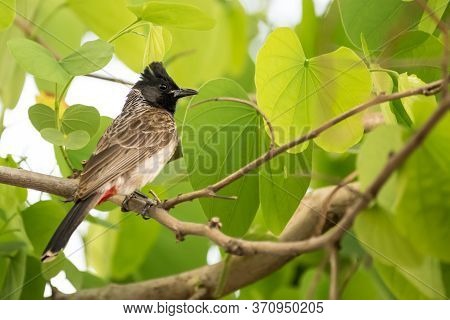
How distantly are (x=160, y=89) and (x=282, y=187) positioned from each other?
3.04ft

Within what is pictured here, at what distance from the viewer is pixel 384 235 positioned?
1.28 meters

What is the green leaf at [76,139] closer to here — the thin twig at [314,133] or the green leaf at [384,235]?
the thin twig at [314,133]

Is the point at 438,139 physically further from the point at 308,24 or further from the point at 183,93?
the point at 183,93

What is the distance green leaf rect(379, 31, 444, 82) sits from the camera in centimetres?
182

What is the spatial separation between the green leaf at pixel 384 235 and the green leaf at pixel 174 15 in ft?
2.26

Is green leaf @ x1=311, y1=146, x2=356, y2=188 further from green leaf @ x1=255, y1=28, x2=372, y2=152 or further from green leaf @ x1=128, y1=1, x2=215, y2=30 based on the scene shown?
green leaf @ x1=128, y1=1, x2=215, y2=30

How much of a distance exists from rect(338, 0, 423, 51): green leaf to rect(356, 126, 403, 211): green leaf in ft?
2.27

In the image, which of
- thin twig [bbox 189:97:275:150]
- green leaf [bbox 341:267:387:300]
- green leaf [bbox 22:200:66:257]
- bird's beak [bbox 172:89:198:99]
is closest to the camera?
thin twig [bbox 189:97:275:150]

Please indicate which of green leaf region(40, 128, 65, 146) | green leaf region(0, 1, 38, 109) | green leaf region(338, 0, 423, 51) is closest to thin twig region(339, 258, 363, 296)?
green leaf region(338, 0, 423, 51)

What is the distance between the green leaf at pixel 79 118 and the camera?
6.09ft

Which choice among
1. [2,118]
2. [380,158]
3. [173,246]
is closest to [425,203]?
[380,158]

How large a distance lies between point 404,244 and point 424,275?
0.65ft

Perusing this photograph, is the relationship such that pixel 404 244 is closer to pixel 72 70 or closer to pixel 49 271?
pixel 72 70

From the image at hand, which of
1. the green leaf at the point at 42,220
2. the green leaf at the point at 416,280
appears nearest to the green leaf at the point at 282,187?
the green leaf at the point at 416,280
